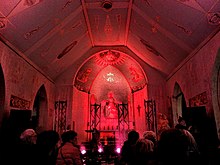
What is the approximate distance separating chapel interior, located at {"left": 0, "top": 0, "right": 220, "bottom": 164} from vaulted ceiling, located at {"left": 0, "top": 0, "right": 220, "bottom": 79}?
0.04 metres

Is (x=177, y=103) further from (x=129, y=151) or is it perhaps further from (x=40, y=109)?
(x=129, y=151)

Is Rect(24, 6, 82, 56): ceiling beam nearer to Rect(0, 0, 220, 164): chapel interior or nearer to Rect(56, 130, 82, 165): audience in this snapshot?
Rect(0, 0, 220, 164): chapel interior

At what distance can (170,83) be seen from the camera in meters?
12.0

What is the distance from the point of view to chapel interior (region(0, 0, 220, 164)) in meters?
6.64

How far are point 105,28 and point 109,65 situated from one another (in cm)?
404

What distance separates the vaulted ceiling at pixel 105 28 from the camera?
6387 millimetres

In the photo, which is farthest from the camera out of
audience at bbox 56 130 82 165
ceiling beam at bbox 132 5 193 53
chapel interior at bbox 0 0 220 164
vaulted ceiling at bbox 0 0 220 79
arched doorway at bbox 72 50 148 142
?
arched doorway at bbox 72 50 148 142

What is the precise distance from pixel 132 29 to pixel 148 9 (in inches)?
108

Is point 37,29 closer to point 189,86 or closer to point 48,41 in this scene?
point 48,41

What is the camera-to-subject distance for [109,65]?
48.8ft

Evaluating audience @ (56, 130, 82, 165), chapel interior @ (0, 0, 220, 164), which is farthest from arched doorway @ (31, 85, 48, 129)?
audience @ (56, 130, 82, 165)

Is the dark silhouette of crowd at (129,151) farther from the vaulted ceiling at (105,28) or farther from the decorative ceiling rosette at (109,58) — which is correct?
the decorative ceiling rosette at (109,58)

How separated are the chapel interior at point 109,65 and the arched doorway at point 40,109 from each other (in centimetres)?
6

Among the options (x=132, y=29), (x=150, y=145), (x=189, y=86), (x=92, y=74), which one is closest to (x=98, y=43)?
(x=92, y=74)
